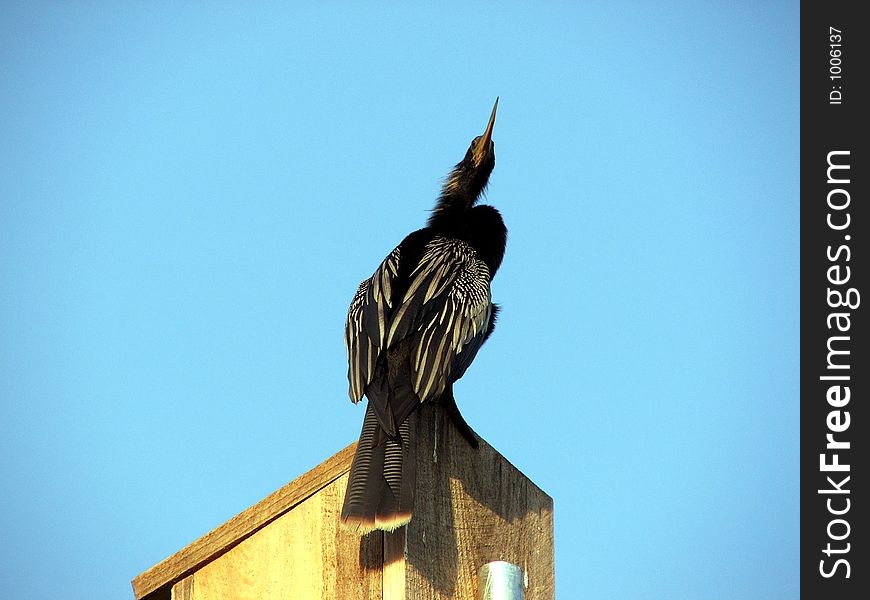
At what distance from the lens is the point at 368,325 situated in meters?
4.50

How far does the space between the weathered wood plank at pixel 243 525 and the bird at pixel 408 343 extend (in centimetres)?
14

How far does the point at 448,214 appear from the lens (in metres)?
6.32

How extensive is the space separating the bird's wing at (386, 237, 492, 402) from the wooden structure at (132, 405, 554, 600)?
0.32 m

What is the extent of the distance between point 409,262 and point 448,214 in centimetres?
128

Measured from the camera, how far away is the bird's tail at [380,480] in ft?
11.7

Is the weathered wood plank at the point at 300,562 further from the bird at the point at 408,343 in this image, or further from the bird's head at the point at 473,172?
the bird's head at the point at 473,172

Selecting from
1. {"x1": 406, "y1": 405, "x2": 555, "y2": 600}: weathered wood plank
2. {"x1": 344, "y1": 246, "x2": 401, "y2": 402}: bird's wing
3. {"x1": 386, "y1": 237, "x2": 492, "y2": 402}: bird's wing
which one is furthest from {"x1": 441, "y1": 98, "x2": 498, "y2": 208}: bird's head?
{"x1": 406, "y1": 405, "x2": 555, "y2": 600}: weathered wood plank

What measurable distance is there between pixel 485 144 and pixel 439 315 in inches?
92.2

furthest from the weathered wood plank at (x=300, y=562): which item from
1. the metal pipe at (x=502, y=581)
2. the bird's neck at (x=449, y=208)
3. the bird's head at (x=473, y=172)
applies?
the bird's head at (x=473, y=172)

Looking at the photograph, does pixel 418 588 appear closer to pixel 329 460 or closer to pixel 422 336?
pixel 329 460

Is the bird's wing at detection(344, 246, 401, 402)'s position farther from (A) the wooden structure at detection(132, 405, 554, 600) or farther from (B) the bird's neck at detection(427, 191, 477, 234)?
(B) the bird's neck at detection(427, 191, 477, 234)
